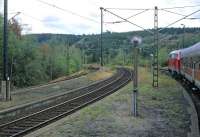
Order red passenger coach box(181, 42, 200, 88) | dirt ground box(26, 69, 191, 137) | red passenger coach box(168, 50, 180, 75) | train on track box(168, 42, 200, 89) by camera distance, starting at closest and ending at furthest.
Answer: dirt ground box(26, 69, 191, 137) → red passenger coach box(181, 42, 200, 88) → train on track box(168, 42, 200, 89) → red passenger coach box(168, 50, 180, 75)

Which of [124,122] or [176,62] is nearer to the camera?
[124,122]

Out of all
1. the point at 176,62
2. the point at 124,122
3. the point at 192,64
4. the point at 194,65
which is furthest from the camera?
the point at 176,62

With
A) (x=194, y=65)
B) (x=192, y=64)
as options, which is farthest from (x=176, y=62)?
(x=194, y=65)

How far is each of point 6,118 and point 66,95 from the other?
10.7 m

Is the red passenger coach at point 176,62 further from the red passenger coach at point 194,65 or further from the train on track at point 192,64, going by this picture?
the red passenger coach at point 194,65

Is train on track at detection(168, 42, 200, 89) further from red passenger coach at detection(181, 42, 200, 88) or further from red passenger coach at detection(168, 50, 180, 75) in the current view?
red passenger coach at detection(168, 50, 180, 75)

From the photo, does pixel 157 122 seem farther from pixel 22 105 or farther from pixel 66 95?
pixel 66 95

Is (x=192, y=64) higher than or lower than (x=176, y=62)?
higher

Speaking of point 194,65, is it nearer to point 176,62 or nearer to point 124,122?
point 124,122

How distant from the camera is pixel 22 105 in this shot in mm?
24109

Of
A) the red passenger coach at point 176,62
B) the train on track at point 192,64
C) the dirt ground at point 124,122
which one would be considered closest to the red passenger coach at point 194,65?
the train on track at point 192,64

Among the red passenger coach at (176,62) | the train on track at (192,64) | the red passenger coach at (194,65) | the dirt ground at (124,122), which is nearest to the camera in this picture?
the dirt ground at (124,122)

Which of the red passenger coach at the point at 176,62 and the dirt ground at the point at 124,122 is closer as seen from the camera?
the dirt ground at the point at 124,122

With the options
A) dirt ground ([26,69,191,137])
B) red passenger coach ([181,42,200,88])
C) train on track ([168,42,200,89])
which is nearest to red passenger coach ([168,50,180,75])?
train on track ([168,42,200,89])
